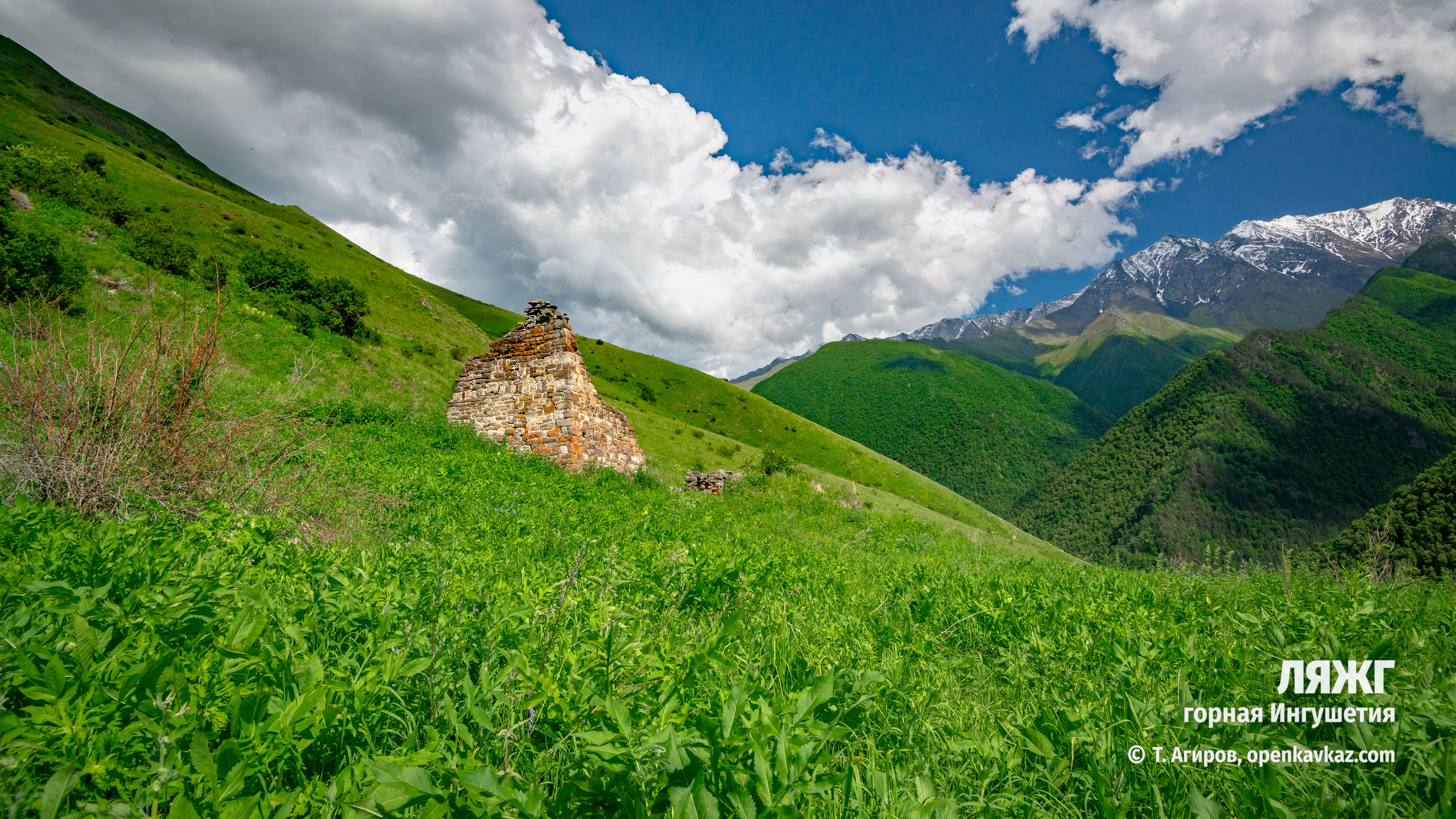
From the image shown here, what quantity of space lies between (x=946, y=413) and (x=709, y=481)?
127m

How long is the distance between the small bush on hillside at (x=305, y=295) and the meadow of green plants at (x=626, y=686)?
58.7 ft

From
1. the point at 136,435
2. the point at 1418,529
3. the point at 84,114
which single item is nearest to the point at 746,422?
the point at 1418,529

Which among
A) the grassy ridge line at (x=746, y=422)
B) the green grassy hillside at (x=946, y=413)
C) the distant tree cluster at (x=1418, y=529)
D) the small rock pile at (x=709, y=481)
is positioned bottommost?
the small rock pile at (x=709, y=481)

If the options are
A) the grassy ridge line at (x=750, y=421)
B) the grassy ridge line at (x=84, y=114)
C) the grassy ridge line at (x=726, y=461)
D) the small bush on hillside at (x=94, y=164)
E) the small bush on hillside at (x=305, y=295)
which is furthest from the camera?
the grassy ridge line at (x=84, y=114)

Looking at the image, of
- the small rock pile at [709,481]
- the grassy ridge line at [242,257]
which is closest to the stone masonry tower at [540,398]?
the small rock pile at [709,481]

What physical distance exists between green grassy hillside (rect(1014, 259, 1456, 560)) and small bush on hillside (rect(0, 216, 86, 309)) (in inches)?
3919

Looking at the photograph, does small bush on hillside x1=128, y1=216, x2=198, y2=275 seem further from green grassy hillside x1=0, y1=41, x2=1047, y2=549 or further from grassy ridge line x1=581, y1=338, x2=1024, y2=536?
grassy ridge line x1=581, y1=338, x2=1024, y2=536

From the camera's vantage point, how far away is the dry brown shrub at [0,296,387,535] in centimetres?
448

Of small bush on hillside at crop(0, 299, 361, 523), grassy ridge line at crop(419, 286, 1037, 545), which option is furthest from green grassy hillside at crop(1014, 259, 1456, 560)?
small bush on hillside at crop(0, 299, 361, 523)

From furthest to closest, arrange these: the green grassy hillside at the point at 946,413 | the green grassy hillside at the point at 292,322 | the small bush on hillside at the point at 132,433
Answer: the green grassy hillside at the point at 946,413, the green grassy hillside at the point at 292,322, the small bush on hillside at the point at 132,433

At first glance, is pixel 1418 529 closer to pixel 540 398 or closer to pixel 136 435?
pixel 540 398

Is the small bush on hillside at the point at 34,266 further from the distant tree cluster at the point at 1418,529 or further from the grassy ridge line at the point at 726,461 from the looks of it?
the distant tree cluster at the point at 1418,529

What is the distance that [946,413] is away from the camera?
5074 inches

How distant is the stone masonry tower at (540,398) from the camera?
551 inches
